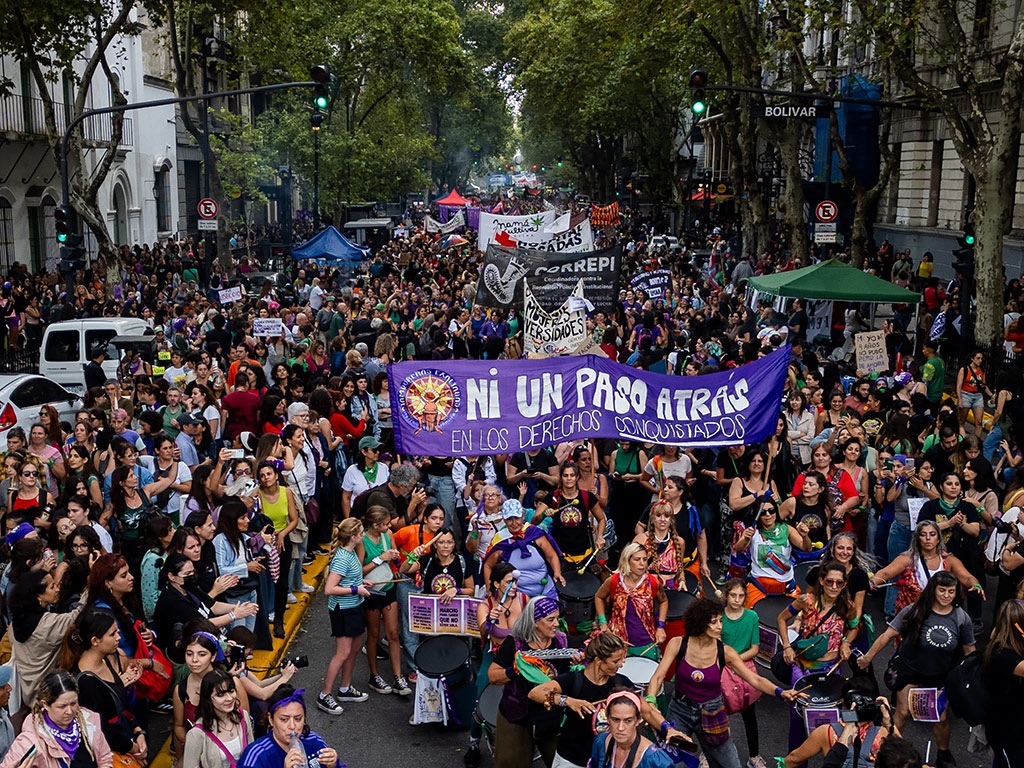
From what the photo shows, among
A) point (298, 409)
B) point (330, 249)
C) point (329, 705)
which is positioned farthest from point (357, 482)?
point (330, 249)

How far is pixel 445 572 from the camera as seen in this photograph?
8.18 m

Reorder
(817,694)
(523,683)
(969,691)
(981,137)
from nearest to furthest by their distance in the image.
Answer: (523,683) < (969,691) < (817,694) < (981,137)

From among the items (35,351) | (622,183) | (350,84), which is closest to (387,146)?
(350,84)

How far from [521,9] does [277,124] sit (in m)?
29.6

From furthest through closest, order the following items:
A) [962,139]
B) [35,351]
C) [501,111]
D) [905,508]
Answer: [501,111] < [35,351] < [962,139] < [905,508]

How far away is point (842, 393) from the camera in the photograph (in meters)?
12.6

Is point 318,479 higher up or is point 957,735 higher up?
point 318,479

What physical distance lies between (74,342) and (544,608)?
43.5 feet

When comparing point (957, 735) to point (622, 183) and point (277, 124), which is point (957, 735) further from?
point (622, 183)

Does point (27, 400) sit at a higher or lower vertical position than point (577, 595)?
higher

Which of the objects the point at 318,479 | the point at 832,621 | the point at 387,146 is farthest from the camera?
the point at 387,146

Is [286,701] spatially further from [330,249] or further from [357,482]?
[330,249]

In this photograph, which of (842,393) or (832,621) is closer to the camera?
(832,621)

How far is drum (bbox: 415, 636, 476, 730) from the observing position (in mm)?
7832
